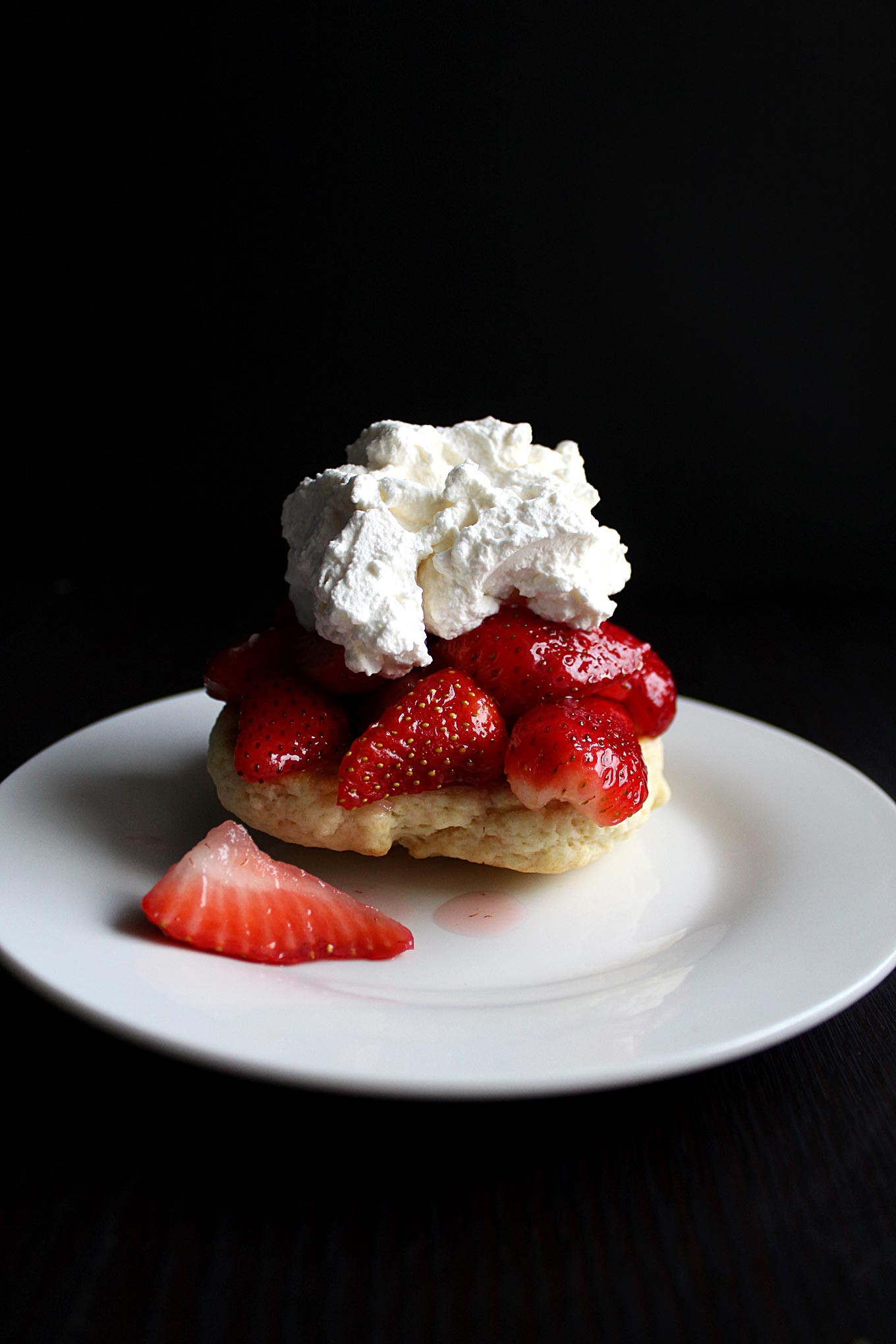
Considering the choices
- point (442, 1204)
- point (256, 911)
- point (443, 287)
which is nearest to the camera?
point (442, 1204)

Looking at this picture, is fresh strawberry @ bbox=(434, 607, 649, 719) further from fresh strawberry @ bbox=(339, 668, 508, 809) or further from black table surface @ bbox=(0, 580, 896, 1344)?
black table surface @ bbox=(0, 580, 896, 1344)

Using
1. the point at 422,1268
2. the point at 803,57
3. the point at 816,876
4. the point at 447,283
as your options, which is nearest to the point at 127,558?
the point at 447,283

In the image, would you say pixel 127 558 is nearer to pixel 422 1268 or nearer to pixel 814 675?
pixel 814 675

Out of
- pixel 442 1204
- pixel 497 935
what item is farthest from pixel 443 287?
pixel 442 1204

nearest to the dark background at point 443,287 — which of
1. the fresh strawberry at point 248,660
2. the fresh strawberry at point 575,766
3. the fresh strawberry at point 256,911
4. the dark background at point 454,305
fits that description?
the dark background at point 454,305

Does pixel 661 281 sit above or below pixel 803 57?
below

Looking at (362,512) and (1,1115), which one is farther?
(362,512)

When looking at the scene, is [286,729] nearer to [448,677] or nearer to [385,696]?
[385,696]
